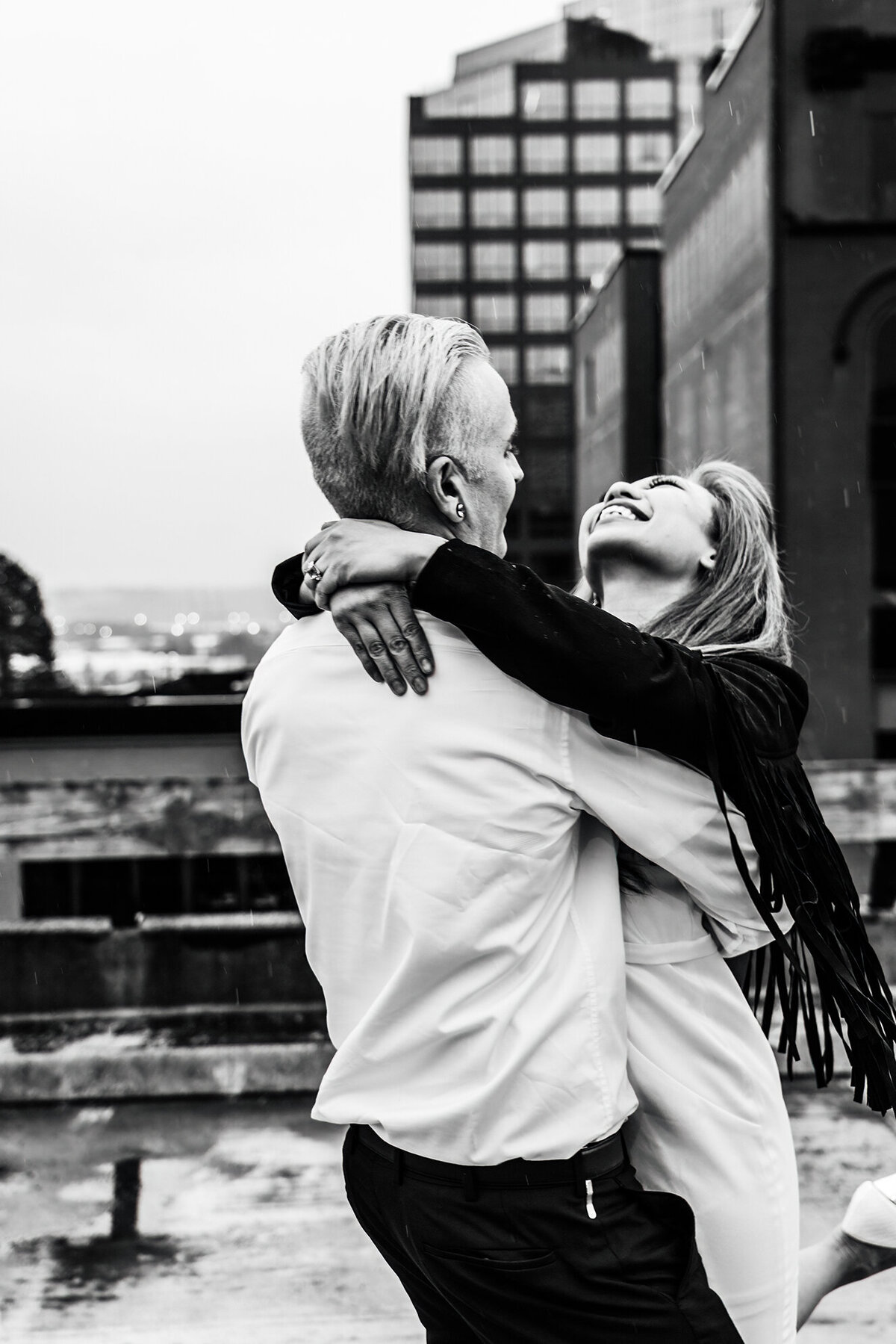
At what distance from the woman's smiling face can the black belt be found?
87 centimetres

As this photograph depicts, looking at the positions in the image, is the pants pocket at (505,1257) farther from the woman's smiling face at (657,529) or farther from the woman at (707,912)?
the woman's smiling face at (657,529)

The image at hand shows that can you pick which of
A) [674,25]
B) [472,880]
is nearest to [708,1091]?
A: [472,880]

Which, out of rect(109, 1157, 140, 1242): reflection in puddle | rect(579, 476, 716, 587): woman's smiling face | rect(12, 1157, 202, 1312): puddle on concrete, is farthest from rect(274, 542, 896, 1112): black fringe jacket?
rect(109, 1157, 140, 1242): reflection in puddle

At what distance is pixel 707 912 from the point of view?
1535 mm

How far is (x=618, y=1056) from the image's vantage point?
142cm

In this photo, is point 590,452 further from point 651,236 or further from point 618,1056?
point 651,236

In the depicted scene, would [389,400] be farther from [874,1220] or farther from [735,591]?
[874,1220]

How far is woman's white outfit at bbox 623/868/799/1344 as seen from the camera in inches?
59.8

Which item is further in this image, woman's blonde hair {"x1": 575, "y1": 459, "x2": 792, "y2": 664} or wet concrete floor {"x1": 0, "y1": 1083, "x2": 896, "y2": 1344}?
wet concrete floor {"x1": 0, "y1": 1083, "x2": 896, "y2": 1344}

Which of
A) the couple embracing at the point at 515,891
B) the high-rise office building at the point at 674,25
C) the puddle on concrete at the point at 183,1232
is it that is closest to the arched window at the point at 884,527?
the puddle on concrete at the point at 183,1232

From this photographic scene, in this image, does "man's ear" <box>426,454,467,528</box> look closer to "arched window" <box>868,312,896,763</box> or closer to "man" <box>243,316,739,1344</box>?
"man" <box>243,316,739,1344</box>

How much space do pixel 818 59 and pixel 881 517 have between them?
7.44 meters

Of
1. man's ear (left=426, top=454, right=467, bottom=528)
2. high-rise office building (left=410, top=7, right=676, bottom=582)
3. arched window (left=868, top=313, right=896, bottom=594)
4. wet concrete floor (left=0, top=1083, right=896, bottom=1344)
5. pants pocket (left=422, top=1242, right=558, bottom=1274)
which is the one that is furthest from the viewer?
high-rise office building (left=410, top=7, right=676, bottom=582)

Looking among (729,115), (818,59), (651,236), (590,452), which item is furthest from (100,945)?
(651,236)
